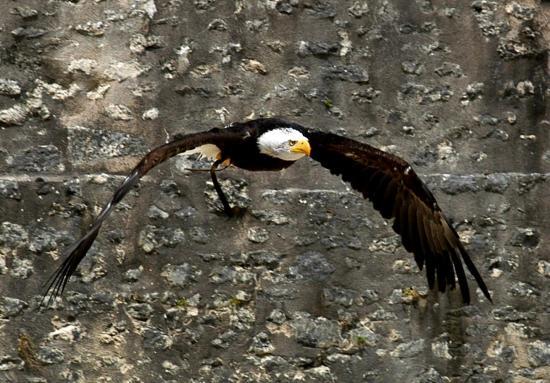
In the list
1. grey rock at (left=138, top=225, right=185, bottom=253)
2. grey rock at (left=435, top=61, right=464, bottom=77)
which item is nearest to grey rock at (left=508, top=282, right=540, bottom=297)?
grey rock at (left=435, top=61, right=464, bottom=77)

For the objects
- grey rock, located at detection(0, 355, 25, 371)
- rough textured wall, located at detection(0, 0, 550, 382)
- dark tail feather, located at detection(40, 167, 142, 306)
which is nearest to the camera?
dark tail feather, located at detection(40, 167, 142, 306)

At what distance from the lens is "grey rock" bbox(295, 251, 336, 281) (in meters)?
7.03

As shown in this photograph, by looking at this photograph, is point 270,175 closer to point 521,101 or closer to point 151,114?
point 151,114

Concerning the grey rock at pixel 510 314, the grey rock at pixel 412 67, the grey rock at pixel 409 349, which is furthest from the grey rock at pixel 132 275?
the grey rock at pixel 510 314

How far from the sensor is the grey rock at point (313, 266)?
7.03m

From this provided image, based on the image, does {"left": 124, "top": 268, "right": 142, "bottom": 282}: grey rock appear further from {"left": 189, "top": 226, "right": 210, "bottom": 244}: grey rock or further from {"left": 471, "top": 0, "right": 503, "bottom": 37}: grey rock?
{"left": 471, "top": 0, "right": 503, "bottom": 37}: grey rock

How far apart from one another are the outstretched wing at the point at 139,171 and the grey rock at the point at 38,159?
0.66 meters

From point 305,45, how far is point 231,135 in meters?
0.89

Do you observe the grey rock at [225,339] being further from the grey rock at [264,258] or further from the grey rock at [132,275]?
the grey rock at [132,275]

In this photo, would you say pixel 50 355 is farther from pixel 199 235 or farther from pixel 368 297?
pixel 368 297

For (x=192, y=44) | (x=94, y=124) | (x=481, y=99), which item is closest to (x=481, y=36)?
(x=481, y=99)

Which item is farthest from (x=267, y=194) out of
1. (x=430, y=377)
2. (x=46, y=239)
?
(x=430, y=377)

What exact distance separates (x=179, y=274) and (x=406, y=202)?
1.12 metres

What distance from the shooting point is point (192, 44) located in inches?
279
